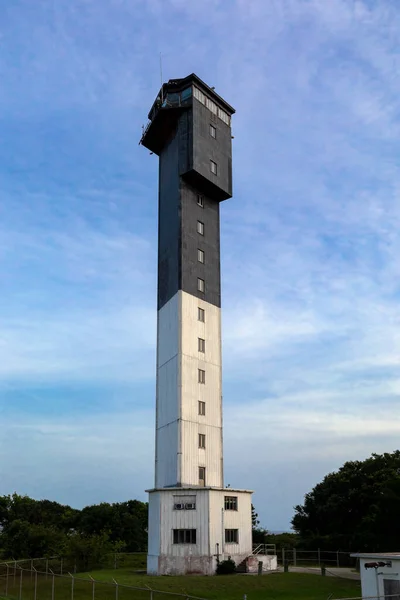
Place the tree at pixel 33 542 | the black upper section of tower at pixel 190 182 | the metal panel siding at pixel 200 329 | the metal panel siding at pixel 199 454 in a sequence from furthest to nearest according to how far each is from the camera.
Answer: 1. the tree at pixel 33 542
2. the black upper section of tower at pixel 190 182
3. the metal panel siding at pixel 200 329
4. the metal panel siding at pixel 199 454

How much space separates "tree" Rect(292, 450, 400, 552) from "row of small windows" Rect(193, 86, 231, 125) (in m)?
38.7

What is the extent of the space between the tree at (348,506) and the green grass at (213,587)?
15.4m

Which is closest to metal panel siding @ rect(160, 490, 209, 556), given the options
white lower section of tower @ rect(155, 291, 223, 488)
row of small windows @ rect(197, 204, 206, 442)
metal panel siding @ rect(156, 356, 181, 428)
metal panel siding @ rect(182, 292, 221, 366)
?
white lower section of tower @ rect(155, 291, 223, 488)

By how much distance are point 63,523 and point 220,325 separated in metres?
49.9

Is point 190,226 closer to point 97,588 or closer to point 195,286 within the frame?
point 195,286

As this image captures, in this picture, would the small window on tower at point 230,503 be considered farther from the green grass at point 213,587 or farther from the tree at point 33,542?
the tree at point 33,542

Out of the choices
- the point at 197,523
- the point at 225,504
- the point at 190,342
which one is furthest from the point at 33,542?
the point at 190,342

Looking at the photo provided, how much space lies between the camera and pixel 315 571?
44.9 meters

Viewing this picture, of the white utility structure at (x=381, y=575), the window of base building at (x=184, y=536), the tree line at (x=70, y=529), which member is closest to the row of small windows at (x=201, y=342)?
the window of base building at (x=184, y=536)

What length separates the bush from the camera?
141ft

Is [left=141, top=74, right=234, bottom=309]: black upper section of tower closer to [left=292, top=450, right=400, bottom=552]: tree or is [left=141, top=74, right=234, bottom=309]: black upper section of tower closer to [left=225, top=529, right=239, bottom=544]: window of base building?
[left=225, top=529, right=239, bottom=544]: window of base building

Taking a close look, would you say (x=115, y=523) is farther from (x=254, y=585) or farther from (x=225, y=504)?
(x=254, y=585)

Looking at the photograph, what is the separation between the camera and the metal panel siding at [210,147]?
55625mm

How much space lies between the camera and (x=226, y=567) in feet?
141
